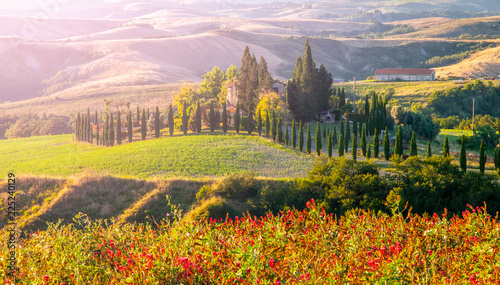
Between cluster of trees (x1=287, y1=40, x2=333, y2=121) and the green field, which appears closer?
the green field

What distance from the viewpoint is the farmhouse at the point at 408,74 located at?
461ft

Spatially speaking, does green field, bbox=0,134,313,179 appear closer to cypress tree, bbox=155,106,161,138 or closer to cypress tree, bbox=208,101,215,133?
cypress tree, bbox=155,106,161,138

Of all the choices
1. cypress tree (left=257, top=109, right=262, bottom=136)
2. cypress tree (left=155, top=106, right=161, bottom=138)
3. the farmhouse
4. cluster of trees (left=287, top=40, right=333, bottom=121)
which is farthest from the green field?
the farmhouse

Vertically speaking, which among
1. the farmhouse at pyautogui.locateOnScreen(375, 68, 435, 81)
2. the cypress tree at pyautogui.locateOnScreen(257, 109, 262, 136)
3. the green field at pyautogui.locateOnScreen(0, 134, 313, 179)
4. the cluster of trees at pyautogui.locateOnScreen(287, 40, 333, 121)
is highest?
the farmhouse at pyautogui.locateOnScreen(375, 68, 435, 81)

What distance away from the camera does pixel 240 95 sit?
→ 7756cm

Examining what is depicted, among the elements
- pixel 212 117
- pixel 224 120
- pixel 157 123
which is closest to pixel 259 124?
pixel 224 120

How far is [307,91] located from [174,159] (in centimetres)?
3095

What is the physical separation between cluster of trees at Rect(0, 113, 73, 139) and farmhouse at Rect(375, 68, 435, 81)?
101106 millimetres

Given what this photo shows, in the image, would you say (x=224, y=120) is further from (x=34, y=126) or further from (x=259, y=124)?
(x=34, y=126)

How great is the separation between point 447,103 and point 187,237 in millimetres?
104858

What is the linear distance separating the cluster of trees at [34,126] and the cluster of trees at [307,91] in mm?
55791

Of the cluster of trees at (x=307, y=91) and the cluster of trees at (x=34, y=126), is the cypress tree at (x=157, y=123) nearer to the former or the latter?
the cluster of trees at (x=307, y=91)

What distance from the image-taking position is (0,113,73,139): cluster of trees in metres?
95.6

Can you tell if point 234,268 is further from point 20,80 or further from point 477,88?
point 20,80
